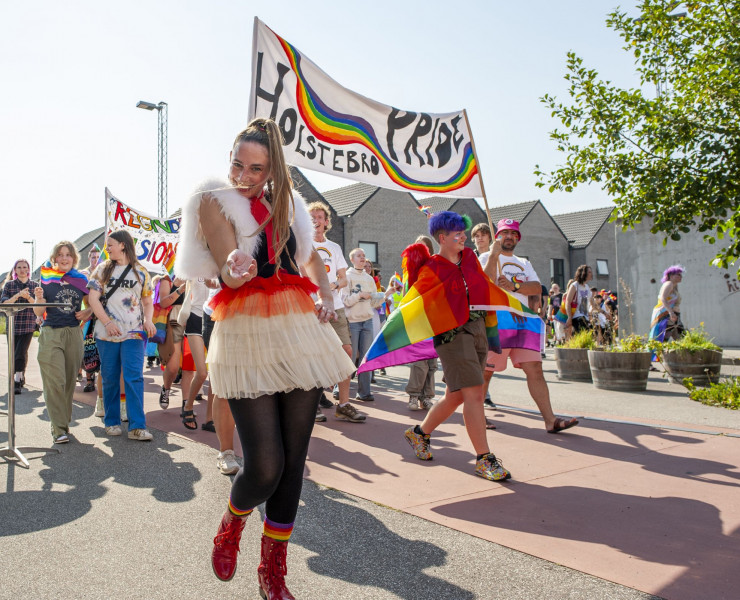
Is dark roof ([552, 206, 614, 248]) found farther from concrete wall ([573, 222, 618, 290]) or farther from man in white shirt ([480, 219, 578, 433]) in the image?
man in white shirt ([480, 219, 578, 433])

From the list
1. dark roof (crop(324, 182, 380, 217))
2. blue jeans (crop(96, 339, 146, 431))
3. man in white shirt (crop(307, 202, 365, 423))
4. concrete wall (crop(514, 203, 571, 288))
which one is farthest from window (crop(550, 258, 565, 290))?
blue jeans (crop(96, 339, 146, 431))

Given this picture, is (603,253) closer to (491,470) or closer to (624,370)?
(624,370)

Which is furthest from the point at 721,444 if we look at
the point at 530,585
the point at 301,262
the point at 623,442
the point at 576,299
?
the point at 576,299

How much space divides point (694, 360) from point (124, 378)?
759 centimetres

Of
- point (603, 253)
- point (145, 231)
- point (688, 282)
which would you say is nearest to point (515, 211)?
point (603, 253)

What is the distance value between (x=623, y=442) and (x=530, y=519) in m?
2.38

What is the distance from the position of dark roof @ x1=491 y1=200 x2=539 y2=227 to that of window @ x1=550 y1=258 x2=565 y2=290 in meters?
3.82

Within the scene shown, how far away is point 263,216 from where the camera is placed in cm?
288

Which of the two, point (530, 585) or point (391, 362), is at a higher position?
point (391, 362)

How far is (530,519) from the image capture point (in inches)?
146

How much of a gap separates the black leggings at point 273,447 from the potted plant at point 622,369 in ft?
24.2

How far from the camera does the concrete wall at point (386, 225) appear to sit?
3719 centimetres

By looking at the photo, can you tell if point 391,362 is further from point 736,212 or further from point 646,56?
point 646,56

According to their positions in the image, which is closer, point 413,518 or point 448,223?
point 413,518
